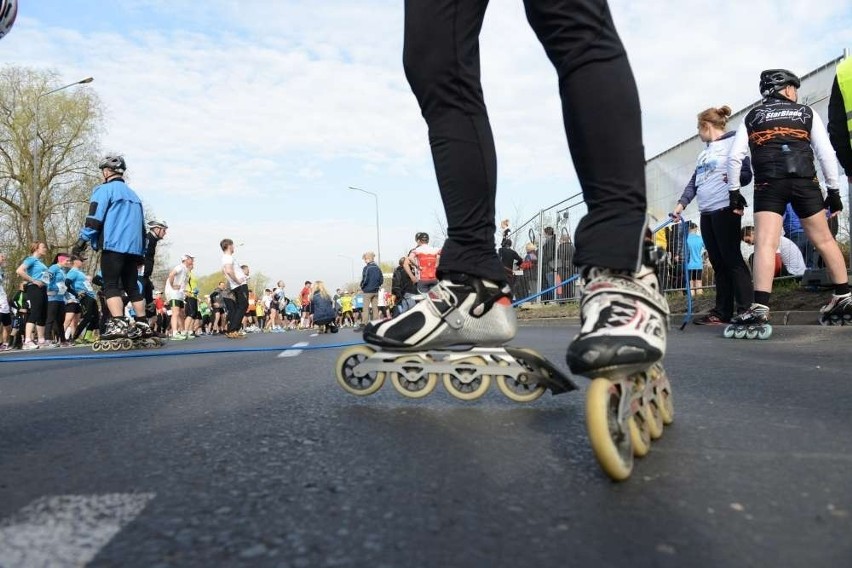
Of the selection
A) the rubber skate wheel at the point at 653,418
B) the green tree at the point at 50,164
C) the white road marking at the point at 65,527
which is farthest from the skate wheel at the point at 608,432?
the green tree at the point at 50,164

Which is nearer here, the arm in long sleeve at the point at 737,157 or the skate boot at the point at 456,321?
the skate boot at the point at 456,321

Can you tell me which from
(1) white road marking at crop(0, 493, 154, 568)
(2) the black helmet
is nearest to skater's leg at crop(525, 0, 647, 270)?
(1) white road marking at crop(0, 493, 154, 568)

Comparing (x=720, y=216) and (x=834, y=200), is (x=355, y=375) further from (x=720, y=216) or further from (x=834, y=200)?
(x=720, y=216)

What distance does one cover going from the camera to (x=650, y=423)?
139 cm

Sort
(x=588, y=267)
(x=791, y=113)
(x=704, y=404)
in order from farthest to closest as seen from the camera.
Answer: (x=791, y=113)
(x=704, y=404)
(x=588, y=267)

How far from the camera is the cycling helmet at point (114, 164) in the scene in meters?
7.66

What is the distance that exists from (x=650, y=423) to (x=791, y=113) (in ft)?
16.7

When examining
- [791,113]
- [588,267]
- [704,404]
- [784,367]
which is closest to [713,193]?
[791,113]

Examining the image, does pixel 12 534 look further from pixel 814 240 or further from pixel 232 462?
pixel 814 240

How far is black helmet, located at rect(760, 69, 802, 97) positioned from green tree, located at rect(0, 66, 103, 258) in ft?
119

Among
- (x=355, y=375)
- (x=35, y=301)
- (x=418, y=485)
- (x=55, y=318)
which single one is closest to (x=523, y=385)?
(x=355, y=375)

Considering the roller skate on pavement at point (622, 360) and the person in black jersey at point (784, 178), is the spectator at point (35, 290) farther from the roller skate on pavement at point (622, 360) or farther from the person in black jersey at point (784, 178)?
the roller skate on pavement at point (622, 360)

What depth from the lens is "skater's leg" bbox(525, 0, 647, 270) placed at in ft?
5.05

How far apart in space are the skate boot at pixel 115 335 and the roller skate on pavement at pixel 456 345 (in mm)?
6418
